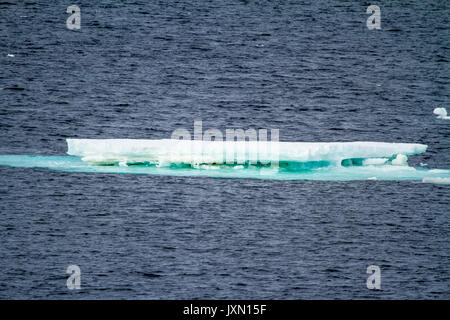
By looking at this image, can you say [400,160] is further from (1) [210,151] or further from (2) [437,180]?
(1) [210,151]

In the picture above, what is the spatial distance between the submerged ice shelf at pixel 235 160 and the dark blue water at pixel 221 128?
2 cm

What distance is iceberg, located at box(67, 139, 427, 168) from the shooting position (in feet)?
3.16

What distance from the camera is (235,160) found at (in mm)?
961

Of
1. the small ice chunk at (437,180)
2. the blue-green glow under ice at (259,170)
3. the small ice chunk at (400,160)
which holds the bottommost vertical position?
the small ice chunk at (437,180)

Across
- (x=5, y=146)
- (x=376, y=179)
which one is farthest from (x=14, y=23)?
(x=376, y=179)

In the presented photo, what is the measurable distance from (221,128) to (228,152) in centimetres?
5

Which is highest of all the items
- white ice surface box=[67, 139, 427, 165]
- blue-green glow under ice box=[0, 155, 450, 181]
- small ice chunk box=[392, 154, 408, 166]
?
white ice surface box=[67, 139, 427, 165]

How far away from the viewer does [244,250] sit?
0.96 meters

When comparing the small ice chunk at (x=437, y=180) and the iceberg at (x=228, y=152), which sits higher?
the iceberg at (x=228, y=152)

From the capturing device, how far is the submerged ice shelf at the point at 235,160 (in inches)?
38.0

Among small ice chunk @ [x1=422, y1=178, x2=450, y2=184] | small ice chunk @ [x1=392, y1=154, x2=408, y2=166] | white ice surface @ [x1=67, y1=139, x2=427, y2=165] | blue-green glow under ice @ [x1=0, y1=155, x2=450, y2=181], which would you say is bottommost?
small ice chunk @ [x1=422, y1=178, x2=450, y2=184]

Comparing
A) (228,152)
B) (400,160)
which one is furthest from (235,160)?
(400,160)

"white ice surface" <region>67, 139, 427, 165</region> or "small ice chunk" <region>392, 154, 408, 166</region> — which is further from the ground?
"white ice surface" <region>67, 139, 427, 165</region>

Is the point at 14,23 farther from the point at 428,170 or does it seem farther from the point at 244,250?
the point at 428,170
